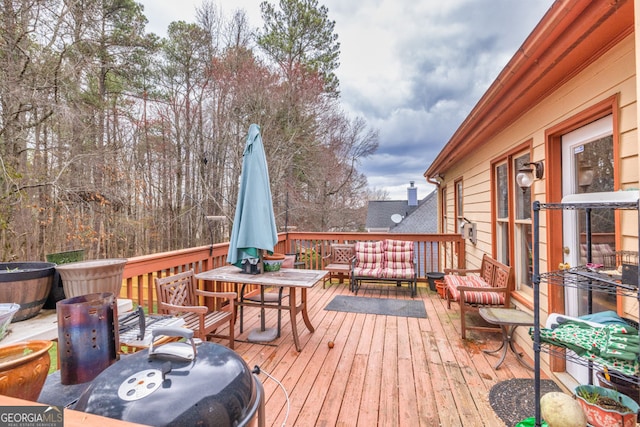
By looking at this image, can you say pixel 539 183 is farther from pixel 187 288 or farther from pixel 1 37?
pixel 1 37

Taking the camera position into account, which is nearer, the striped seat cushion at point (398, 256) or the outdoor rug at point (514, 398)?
the outdoor rug at point (514, 398)

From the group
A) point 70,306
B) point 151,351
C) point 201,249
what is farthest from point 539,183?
point 201,249

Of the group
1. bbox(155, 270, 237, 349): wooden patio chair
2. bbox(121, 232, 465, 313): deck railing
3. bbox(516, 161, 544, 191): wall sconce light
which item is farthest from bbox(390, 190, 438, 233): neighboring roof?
bbox(155, 270, 237, 349): wooden patio chair

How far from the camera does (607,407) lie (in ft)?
4.14

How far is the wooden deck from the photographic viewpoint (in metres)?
2.05

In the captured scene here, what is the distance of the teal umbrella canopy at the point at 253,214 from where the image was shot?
3.18m

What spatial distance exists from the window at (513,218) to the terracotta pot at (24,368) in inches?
148

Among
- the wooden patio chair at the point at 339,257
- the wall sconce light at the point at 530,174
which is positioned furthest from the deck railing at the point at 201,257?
the wall sconce light at the point at 530,174

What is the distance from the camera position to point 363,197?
14.1 meters

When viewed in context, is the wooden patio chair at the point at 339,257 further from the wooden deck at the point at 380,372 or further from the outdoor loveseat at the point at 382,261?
the wooden deck at the point at 380,372

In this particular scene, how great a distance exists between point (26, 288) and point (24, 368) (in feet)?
2.30

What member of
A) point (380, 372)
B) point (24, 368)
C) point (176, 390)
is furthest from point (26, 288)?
point (380, 372)

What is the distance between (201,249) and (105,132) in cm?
516

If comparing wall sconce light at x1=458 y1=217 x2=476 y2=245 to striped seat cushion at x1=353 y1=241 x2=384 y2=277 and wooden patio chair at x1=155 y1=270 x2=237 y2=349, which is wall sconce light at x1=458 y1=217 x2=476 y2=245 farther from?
wooden patio chair at x1=155 y1=270 x2=237 y2=349
